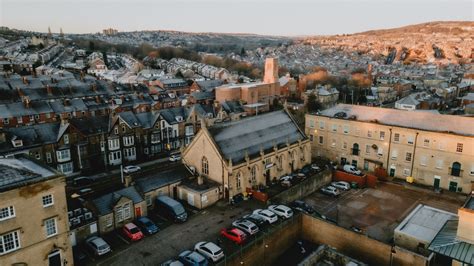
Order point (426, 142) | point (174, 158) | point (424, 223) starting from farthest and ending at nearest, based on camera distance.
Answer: point (174, 158)
point (426, 142)
point (424, 223)

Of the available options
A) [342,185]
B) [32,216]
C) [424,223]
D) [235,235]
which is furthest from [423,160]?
[32,216]

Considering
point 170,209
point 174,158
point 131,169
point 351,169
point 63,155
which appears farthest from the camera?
point 174,158

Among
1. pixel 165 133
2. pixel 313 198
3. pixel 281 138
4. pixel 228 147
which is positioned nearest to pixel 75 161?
pixel 165 133

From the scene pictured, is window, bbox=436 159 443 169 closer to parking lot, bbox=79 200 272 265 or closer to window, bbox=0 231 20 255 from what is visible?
parking lot, bbox=79 200 272 265

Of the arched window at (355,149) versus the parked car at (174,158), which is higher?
the arched window at (355,149)

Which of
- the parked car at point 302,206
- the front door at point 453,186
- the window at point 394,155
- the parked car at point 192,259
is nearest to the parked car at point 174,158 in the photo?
the parked car at point 302,206

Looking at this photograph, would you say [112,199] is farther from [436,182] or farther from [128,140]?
[436,182]

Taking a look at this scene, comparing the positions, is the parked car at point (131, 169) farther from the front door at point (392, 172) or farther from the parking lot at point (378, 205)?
the front door at point (392, 172)
